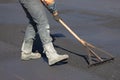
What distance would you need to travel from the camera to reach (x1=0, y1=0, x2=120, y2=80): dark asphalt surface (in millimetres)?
6703

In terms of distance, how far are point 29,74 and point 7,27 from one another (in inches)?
146

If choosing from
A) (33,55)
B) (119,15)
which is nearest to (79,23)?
(119,15)

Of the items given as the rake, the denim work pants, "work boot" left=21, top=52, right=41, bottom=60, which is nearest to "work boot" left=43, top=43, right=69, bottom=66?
the denim work pants

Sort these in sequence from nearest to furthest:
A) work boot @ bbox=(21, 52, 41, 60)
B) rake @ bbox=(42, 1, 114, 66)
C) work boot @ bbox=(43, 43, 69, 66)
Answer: work boot @ bbox=(43, 43, 69, 66)
rake @ bbox=(42, 1, 114, 66)
work boot @ bbox=(21, 52, 41, 60)

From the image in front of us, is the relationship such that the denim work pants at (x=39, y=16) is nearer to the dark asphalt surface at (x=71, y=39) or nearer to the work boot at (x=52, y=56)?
the work boot at (x=52, y=56)

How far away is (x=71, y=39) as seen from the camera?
29.2 feet

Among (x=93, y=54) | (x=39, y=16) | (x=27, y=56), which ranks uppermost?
(x=39, y=16)

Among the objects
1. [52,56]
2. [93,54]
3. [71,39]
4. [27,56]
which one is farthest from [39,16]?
[71,39]

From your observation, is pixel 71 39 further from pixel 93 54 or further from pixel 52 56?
pixel 52 56

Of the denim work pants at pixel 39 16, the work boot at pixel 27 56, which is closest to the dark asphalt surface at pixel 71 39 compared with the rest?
the work boot at pixel 27 56

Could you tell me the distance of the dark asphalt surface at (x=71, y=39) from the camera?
264 inches

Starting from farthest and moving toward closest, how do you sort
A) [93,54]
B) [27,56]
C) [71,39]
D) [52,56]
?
[71,39] < [27,56] < [93,54] < [52,56]

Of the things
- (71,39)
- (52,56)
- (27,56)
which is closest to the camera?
(52,56)

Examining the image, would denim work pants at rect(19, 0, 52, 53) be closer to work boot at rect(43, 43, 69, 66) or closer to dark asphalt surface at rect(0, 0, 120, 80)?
work boot at rect(43, 43, 69, 66)
